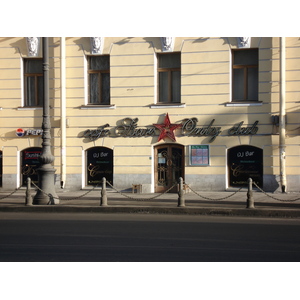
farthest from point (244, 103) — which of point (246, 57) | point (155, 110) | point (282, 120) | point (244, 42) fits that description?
point (155, 110)

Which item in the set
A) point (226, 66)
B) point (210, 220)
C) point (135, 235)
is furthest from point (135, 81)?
point (135, 235)

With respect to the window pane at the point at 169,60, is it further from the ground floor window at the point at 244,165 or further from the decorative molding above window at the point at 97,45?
the ground floor window at the point at 244,165

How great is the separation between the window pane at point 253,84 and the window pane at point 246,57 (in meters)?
0.33

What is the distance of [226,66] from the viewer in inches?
819

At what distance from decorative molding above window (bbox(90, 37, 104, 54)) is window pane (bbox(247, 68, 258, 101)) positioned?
21.1 feet

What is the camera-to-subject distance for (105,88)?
2230cm

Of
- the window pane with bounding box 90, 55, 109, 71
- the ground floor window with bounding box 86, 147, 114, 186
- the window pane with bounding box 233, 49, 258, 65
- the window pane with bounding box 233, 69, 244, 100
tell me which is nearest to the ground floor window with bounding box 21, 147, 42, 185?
the ground floor window with bounding box 86, 147, 114, 186

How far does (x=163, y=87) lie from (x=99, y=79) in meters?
2.89

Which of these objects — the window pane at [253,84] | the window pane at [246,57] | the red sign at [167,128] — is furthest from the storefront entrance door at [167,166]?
the window pane at [246,57]

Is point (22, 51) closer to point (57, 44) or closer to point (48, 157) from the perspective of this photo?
point (57, 44)

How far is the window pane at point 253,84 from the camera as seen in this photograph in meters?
20.8

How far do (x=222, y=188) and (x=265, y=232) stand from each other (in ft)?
31.2

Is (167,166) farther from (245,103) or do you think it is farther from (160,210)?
(160,210)

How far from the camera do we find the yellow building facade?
20.4 meters
